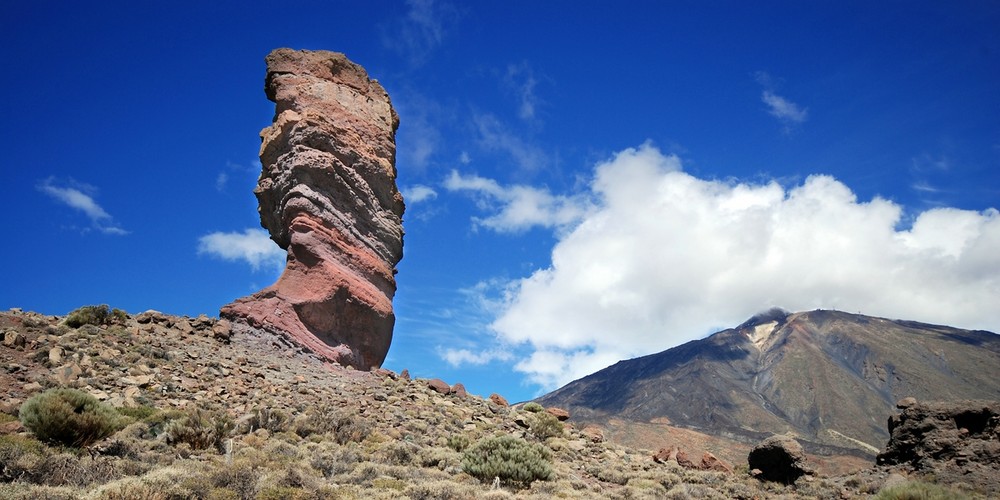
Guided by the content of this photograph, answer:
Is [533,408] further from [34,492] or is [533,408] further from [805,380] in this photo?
[805,380]

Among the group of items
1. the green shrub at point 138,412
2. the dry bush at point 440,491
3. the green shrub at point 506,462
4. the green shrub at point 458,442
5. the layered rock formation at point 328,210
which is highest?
the layered rock formation at point 328,210

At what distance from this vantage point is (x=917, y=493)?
10719mm

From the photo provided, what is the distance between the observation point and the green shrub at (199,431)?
415 inches

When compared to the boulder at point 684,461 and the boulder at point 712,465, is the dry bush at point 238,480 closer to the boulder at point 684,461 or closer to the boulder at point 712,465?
the boulder at point 684,461

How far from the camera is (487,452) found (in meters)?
12.6

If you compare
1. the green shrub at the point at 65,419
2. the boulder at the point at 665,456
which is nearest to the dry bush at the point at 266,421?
the green shrub at the point at 65,419

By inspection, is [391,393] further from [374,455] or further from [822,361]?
[822,361]

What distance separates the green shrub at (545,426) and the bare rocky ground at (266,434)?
0.10 meters

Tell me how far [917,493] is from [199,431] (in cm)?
1381

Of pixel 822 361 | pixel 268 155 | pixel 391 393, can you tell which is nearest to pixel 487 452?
pixel 391 393

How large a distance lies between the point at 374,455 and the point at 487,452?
8.12 feet

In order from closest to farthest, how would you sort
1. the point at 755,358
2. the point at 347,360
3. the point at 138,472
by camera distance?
the point at 138,472
the point at 347,360
the point at 755,358

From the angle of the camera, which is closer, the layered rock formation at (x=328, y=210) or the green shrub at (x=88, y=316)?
the green shrub at (x=88, y=316)

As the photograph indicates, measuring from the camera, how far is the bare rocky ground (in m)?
8.09
